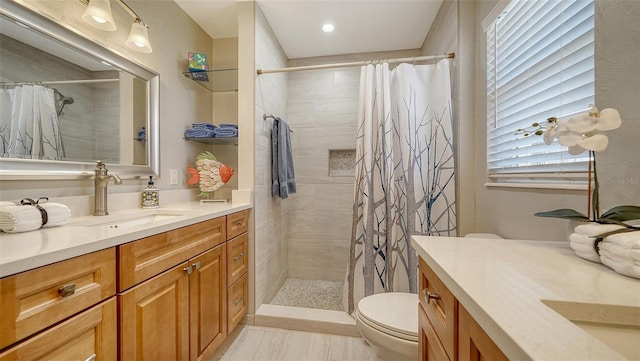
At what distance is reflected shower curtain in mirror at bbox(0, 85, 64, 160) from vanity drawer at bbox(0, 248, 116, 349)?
70 cm

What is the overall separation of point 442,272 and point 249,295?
5.18ft

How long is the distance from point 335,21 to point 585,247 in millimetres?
2172

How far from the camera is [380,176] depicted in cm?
181

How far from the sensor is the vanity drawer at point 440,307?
608mm

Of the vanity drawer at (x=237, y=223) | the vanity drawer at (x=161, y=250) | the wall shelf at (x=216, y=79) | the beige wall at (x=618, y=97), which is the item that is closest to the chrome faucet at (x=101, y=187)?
the vanity drawer at (x=161, y=250)

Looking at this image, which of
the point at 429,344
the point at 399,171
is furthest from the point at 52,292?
the point at 399,171

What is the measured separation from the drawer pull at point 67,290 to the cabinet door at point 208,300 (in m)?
0.51

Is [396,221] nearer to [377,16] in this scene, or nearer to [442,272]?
[442,272]

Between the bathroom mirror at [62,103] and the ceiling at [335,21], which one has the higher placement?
the ceiling at [335,21]

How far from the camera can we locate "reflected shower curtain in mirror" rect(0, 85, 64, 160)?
984mm

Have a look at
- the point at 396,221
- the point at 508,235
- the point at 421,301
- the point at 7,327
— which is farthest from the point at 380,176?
the point at 7,327

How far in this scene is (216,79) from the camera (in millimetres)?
2166

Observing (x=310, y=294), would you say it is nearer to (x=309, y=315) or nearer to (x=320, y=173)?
(x=309, y=315)

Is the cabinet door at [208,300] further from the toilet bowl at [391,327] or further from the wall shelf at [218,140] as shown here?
the wall shelf at [218,140]
